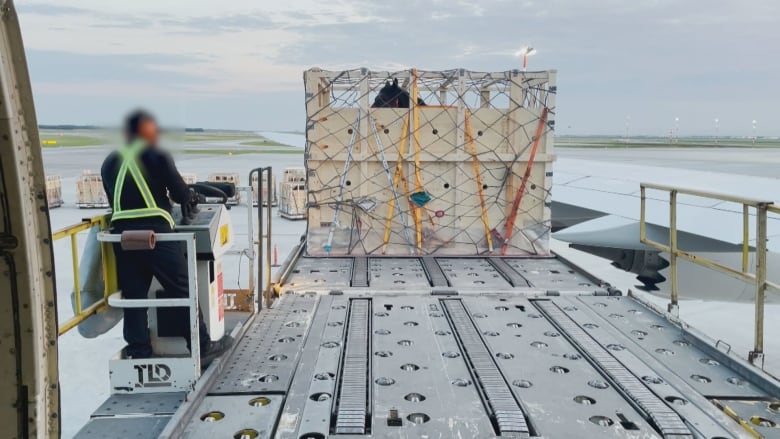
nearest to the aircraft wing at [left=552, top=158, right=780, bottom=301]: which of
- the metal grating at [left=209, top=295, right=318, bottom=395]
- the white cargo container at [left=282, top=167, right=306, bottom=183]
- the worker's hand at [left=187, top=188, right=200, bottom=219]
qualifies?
the metal grating at [left=209, top=295, right=318, bottom=395]

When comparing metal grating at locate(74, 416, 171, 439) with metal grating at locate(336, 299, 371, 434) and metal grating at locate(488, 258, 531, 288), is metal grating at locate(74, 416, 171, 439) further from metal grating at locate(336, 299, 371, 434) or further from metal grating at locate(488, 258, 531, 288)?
metal grating at locate(488, 258, 531, 288)

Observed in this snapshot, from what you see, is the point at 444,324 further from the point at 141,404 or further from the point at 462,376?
the point at 141,404

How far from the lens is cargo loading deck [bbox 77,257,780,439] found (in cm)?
301

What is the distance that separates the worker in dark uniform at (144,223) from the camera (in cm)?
381

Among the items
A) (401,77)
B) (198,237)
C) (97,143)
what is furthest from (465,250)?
(97,143)

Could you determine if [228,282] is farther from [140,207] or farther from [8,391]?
[8,391]

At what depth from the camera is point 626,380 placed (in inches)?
140

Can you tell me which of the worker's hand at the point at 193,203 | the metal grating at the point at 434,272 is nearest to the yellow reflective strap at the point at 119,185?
the worker's hand at the point at 193,203

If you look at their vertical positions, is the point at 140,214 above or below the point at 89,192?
above

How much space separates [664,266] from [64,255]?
1019 centimetres

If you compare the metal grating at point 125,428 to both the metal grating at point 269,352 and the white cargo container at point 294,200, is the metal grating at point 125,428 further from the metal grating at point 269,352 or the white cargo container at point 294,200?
the white cargo container at point 294,200

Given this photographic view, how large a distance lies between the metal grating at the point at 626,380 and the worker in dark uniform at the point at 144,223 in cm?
266

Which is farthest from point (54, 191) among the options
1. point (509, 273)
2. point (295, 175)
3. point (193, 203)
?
point (193, 203)

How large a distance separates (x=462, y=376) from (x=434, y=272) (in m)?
3.05
